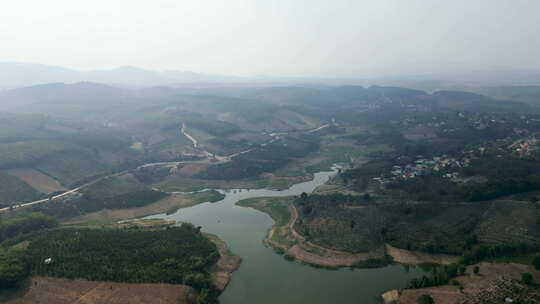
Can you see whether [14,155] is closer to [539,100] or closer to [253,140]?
[253,140]

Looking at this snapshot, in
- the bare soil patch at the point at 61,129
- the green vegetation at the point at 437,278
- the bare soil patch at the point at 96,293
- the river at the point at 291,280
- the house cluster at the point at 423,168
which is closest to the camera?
the bare soil patch at the point at 96,293

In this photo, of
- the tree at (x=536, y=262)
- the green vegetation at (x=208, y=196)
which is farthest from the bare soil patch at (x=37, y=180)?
the tree at (x=536, y=262)

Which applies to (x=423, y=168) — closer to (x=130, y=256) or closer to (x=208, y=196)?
(x=208, y=196)

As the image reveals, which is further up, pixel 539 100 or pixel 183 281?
pixel 539 100

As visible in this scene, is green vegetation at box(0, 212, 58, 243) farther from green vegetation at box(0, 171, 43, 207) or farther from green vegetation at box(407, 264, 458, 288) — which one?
green vegetation at box(407, 264, 458, 288)

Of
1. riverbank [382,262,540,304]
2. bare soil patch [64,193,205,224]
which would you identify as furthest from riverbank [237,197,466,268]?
bare soil patch [64,193,205,224]

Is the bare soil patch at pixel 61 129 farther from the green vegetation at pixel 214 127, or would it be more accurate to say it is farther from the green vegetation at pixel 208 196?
the green vegetation at pixel 208 196

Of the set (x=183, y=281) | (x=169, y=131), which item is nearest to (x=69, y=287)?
(x=183, y=281)
